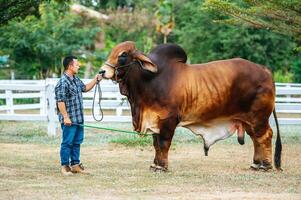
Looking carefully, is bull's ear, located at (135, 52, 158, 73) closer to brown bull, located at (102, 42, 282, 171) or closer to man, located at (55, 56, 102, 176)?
brown bull, located at (102, 42, 282, 171)

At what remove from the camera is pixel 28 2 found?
15742mm

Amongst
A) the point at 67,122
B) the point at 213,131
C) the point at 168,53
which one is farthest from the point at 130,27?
the point at 67,122

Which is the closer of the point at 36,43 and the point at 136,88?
the point at 136,88

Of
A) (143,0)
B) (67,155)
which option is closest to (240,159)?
(67,155)

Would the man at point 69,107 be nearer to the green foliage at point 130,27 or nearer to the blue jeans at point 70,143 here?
the blue jeans at point 70,143

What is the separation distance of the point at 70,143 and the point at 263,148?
10.4ft

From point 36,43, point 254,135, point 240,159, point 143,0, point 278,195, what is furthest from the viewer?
point 143,0

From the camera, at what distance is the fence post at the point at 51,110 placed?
17894 mm

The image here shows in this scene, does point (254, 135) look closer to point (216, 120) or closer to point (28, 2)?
point (216, 120)

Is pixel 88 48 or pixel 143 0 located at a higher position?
→ pixel 143 0

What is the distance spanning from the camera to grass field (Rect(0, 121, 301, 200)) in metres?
10.1

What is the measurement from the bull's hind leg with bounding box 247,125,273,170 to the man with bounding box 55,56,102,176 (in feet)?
9.16

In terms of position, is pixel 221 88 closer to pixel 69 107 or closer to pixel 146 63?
pixel 146 63

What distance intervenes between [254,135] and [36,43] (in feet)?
77.7
